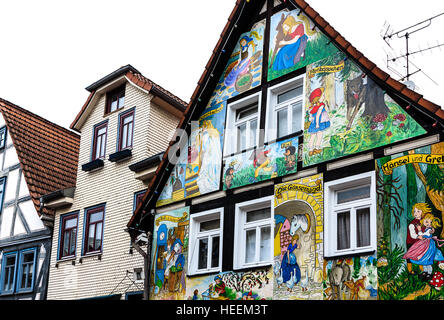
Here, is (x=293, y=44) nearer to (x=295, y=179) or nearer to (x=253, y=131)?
(x=253, y=131)

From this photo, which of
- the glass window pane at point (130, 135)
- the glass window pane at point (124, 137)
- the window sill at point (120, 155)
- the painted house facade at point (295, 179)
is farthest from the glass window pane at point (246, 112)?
the glass window pane at point (124, 137)

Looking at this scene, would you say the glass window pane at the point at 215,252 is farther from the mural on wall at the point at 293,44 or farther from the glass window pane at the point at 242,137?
the mural on wall at the point at 293,44

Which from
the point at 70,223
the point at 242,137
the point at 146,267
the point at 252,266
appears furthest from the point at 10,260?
the point at 252,266

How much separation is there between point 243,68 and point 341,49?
122 inches

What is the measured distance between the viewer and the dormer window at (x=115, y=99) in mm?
22719

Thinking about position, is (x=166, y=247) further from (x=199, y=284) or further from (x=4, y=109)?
(x=4, y=109)

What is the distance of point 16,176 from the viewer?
25.1m

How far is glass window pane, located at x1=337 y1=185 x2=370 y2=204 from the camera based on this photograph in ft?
40.2

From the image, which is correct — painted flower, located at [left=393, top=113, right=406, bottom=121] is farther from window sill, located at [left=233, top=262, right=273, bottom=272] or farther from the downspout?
A: the downspout

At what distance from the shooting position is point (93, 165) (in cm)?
2200

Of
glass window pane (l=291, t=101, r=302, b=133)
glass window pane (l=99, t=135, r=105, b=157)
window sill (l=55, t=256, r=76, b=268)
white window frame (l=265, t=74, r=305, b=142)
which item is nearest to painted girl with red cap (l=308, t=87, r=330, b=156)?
white window frame (l=265, t=74, r=305, b=142)

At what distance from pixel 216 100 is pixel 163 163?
2032 millimetres

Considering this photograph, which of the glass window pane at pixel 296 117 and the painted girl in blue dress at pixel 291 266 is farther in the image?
the glass window pane at pixel 296 117

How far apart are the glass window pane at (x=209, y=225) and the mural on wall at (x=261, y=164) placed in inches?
36.6
